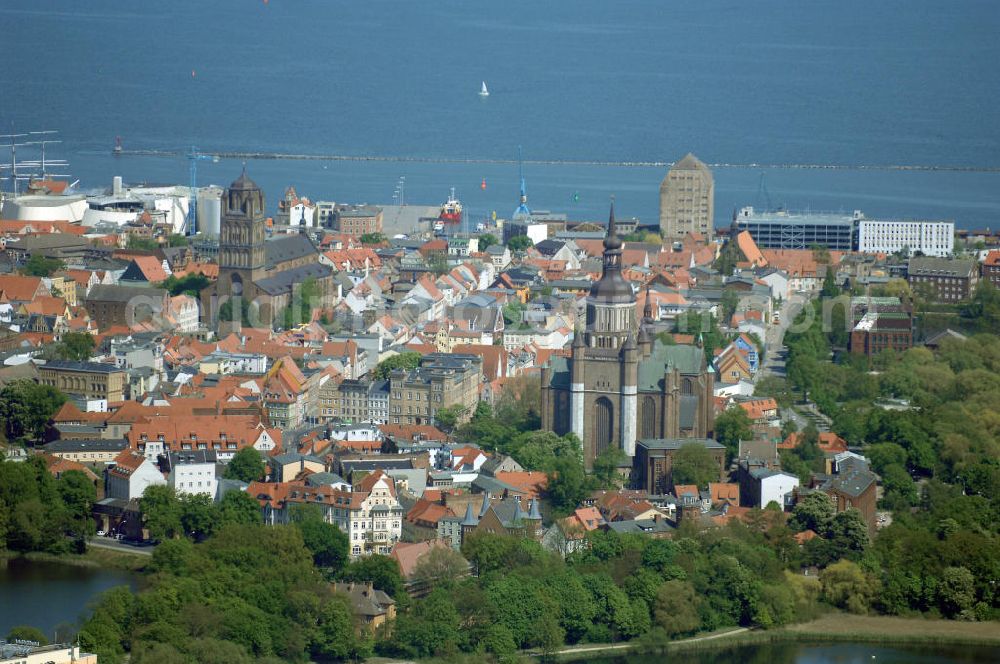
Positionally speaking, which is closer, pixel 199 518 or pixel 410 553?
pixel 410 553

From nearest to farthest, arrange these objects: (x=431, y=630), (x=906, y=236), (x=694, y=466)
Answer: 1. (x=431, y=630)
2. (x=694, y=466)
3. (x=906, y=236)

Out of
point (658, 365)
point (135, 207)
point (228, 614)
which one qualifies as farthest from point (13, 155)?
point (228, 614)

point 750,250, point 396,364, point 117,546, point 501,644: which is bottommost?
point 501,644

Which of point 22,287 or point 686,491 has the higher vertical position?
point 22,287

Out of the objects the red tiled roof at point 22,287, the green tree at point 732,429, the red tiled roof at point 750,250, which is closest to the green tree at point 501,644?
the green tree at point 732,429

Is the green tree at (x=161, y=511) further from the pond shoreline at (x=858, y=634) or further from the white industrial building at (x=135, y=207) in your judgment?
the white industrial building at (x=135, y=207)

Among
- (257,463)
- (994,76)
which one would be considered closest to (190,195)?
(257,463)

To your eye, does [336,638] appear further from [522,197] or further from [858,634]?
[522,197]

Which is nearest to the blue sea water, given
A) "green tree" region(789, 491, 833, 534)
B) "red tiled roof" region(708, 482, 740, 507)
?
"red tiled roof" region(708, 482, 740, 507)
